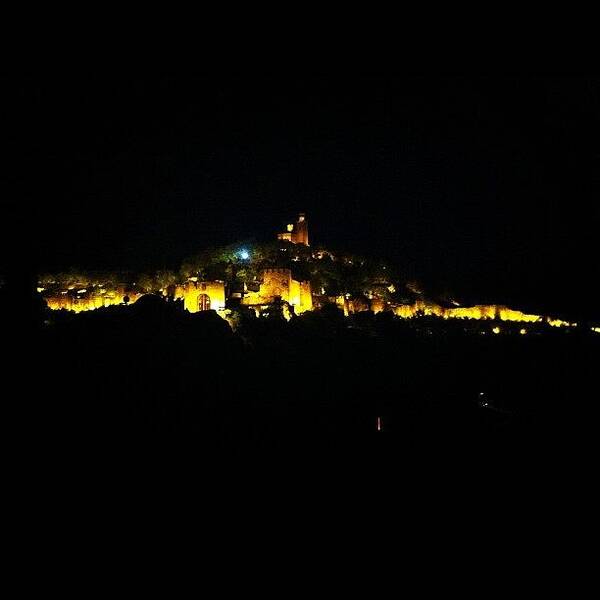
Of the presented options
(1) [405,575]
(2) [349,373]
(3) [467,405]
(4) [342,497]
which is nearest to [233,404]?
(4) [342,497]

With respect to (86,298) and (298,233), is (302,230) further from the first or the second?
(86,298)

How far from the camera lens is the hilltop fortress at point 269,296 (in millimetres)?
29922

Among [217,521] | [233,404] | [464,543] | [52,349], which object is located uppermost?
[52,349]

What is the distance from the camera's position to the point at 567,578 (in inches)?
401

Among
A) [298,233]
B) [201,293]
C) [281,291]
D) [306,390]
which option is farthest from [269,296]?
[298,233]

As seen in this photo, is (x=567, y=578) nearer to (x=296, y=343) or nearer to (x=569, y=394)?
(x=296, y=343)

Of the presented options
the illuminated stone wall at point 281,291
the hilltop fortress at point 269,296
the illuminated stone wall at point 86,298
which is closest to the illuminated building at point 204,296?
the hilltop fortress at point 269,296

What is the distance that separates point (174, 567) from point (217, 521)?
1.64 m

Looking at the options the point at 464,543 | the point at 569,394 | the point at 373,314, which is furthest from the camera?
the point at 373,314

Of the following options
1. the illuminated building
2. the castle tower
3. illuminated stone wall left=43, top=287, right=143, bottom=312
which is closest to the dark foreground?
the illuminated building

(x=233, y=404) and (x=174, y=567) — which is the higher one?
(x=233, y=404)

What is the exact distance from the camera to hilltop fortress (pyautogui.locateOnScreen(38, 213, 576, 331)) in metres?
29.9

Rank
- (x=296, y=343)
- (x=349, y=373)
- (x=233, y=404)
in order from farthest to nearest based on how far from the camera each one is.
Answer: (x=296, y=343) → (x=349, y=373) → (x=233, y=404)

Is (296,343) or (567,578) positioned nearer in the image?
(567,578)
